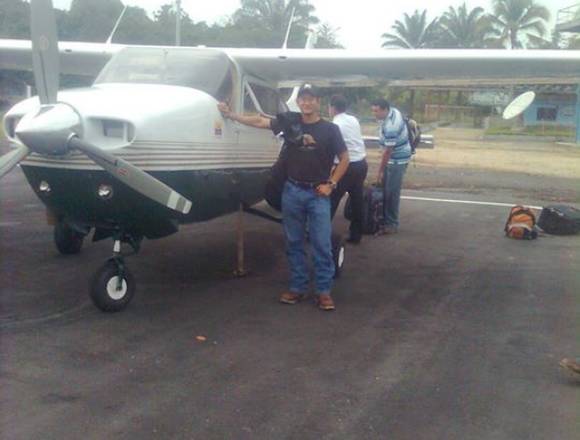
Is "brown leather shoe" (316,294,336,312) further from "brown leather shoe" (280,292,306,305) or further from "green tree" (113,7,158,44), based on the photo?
"green tree" (113,7,158,44)

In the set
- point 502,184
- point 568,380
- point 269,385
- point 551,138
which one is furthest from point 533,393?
point 551,138

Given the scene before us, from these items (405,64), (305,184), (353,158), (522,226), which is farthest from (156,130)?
(522,226)

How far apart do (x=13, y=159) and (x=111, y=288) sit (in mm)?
1333

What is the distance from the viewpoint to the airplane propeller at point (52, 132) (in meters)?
5.43

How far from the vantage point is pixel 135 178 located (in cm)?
575

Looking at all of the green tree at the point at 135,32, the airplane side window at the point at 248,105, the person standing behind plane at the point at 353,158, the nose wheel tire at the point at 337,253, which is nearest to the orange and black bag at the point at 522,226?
the person standing behind plane at the point at 353,158

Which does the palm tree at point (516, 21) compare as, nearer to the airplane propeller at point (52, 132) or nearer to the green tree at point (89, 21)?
the green tree at point (89, 21)

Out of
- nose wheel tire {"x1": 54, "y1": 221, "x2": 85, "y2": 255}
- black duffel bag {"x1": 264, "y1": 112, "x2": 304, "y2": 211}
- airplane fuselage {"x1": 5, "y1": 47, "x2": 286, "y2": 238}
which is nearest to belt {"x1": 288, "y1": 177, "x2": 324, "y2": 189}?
black duffel bag {"x1": 264, "y1": 112, "x2": 304, "y2": 211}

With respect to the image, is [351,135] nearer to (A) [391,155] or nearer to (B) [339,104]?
(B) [339,104]

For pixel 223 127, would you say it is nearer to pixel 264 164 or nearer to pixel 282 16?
pixel 264 164

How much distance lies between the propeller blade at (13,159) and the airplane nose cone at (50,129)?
0.25 m

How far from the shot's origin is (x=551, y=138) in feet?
123

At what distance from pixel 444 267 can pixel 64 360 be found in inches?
186

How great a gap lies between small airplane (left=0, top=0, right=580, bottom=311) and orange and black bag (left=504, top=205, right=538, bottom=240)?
2.42m
